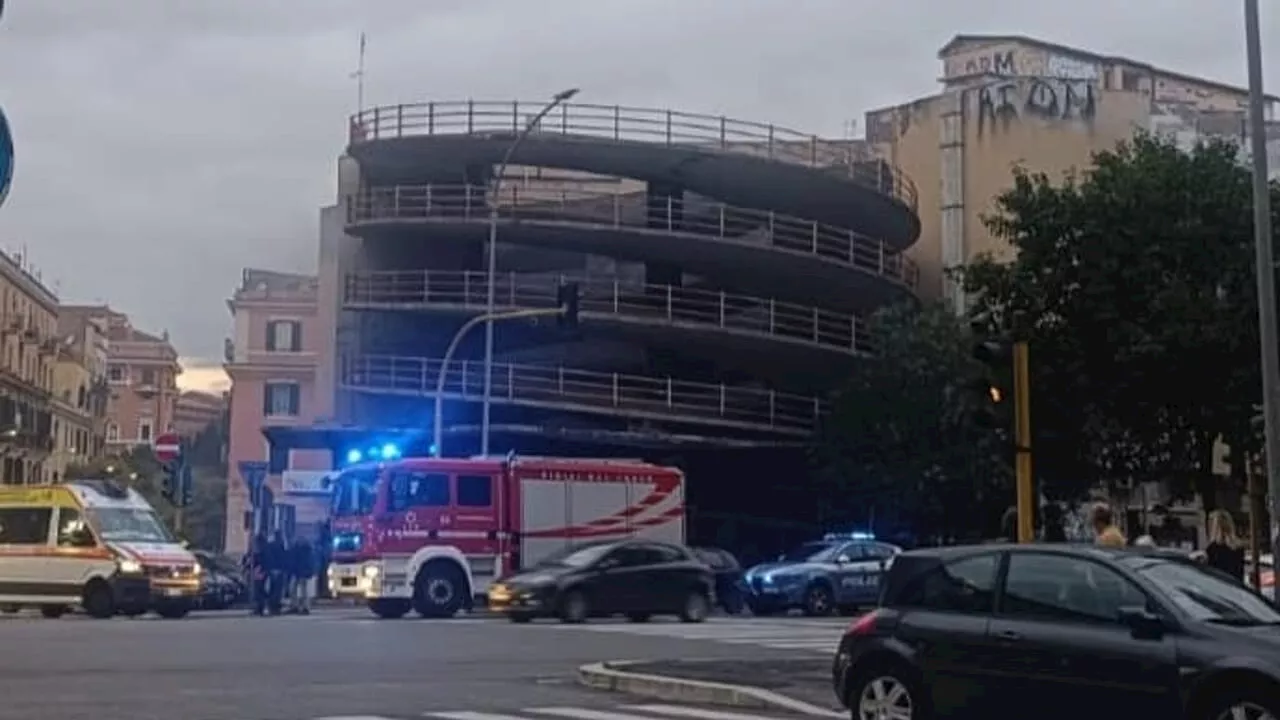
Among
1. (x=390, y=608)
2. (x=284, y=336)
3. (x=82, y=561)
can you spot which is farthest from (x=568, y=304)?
(x=284, y=336)

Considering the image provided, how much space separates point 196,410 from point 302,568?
11712 cm

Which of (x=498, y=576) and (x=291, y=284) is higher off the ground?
(x=291, y=284)

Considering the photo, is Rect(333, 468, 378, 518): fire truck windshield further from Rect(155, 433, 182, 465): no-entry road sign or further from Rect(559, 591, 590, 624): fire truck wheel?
Rect(155, 433, 182, 465): no-entry road sign

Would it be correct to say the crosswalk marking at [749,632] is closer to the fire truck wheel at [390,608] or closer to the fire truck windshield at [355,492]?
the fire truck wheel at [390,608]

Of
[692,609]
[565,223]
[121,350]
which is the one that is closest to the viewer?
[692,609]

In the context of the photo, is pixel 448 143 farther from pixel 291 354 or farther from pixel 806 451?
pixel 291 354

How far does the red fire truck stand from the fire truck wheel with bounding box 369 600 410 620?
17 mm

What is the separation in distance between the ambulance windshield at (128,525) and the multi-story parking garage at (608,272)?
20.3 meters

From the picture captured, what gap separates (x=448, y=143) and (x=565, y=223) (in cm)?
414

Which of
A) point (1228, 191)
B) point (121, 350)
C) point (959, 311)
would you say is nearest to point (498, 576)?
point (1228, 191)

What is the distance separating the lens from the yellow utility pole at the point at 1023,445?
1553 centimetres

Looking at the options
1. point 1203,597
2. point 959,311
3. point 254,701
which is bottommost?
point 254,701

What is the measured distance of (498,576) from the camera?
33906mm

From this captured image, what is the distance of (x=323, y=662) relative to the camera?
20.2 meters
